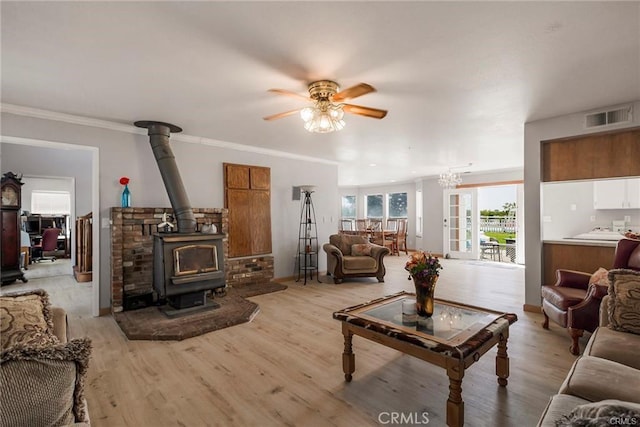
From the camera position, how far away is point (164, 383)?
2.27m

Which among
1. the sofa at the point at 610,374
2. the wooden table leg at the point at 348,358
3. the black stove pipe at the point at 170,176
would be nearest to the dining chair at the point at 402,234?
the black stove pipe at the point at 170,176

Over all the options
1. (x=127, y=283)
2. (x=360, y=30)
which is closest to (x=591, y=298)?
(x=360, y=30)

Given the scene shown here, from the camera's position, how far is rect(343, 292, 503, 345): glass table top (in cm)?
195

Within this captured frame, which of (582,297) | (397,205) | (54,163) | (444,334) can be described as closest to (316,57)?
(444,334)

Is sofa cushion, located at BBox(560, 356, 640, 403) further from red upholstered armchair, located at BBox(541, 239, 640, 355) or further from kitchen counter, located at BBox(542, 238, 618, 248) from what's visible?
kitchen counter, located at BBox(542, 238, 618, 248)

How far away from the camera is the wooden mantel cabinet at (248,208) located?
4.96m

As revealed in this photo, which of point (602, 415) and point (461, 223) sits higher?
point (461, 223)

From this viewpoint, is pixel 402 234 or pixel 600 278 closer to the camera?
pixel 600 278

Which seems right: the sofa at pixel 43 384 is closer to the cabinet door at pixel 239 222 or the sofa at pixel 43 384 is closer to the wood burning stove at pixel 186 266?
the wood burning stove at pixel 186 266

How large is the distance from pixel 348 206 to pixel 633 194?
8.29 metres

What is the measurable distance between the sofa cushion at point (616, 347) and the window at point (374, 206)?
9177 millimetres

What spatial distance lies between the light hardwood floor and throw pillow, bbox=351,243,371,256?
2.33 metres

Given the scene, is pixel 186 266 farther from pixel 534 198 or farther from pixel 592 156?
pixel 592 156

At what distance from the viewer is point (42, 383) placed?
1.00m
